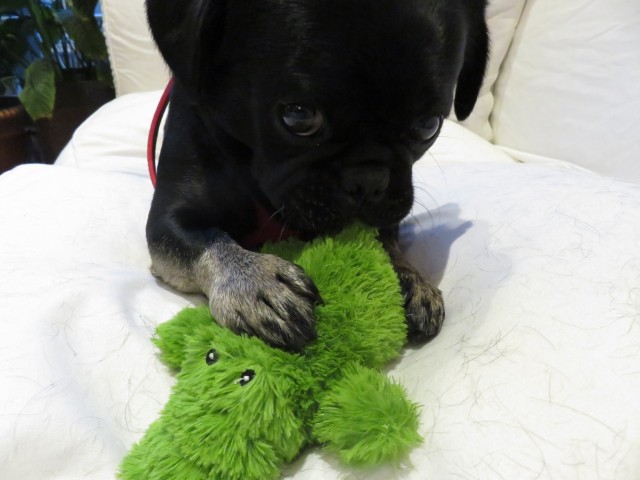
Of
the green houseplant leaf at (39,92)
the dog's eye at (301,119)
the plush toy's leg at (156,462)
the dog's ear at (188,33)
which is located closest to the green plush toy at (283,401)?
the plush toy's leg at (156,462)

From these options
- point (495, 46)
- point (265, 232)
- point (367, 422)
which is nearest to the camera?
point (367, 422)

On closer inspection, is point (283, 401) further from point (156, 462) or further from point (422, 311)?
point (422, 311)

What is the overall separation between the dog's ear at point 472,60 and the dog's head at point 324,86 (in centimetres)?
12

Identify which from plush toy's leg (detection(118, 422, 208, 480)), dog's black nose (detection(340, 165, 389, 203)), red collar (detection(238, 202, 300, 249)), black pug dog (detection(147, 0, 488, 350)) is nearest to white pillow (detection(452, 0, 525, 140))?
black pug dog (detection(147, 0, 488, 350))

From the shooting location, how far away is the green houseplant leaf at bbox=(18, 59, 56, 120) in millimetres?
3650

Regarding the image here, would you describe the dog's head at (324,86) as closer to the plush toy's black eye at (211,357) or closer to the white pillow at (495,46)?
the plush toy's black eye at (211,357)

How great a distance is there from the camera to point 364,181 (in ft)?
3.64

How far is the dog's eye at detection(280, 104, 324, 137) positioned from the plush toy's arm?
0.42 meters

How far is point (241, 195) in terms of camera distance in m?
1.41

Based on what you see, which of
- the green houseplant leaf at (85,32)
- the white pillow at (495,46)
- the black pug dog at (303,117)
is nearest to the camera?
the black pug dog at (303,117)

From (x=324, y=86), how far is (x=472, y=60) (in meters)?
0.68

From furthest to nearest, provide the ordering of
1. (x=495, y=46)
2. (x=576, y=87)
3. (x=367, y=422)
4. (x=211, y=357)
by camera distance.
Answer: (x=495, y=46) < (x=576, y=87) < (x=211, y=357) < (x=367, y=422)

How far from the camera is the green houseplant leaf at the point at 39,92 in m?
3.65

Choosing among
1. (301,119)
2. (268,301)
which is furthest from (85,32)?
(268,301)
